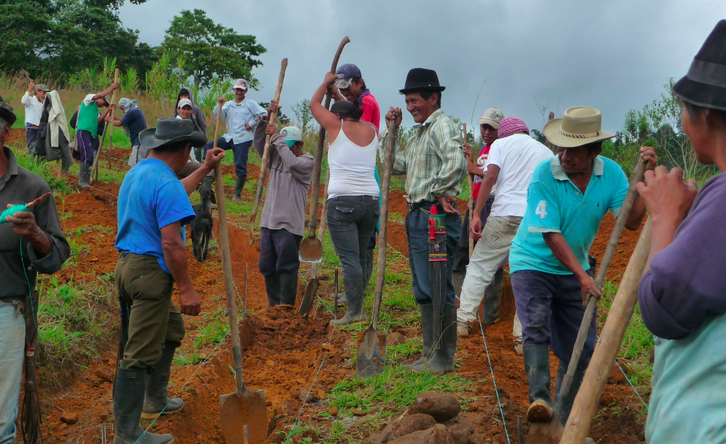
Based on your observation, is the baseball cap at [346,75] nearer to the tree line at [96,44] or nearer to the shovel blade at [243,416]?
the shovel blade at [243,416]

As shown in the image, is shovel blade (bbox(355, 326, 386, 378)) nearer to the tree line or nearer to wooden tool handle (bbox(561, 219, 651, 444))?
wooden tool handle (bbox(561, 219, 651, 444))

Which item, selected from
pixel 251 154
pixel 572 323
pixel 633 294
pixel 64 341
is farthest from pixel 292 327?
pixel 251 154

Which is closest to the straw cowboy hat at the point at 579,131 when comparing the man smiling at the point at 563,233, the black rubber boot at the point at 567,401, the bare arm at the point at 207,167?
the man smiling at the point at 563,233

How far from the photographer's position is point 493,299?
255 inches

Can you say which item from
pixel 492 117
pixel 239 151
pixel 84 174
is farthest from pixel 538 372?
pixel 84 174

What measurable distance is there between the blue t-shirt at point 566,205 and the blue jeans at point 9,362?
285 centimetres

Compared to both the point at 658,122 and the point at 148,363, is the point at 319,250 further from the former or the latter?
the point at 658,122

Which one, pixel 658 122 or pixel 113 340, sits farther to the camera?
pixel 658 122

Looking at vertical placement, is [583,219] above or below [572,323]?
above

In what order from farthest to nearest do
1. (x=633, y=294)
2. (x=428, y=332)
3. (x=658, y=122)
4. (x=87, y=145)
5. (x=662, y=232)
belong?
(x=658, y=122) < (x=87, y=145) < (x=428, y=332) < (x=633, y=294) < (x=662, y=232)

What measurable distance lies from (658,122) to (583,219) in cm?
1284

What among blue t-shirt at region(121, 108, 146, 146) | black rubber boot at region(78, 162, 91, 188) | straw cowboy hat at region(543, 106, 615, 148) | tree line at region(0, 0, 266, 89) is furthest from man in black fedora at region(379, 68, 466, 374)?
tree line at region(0, 0, 266, 89)

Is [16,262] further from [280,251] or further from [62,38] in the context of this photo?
[62,38]

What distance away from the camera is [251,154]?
1984 cm
